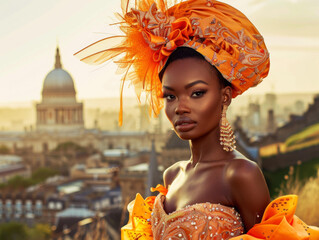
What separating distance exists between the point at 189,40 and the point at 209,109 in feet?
0.70

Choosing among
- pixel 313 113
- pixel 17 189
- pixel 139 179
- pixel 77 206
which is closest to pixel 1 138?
pixel 17 189

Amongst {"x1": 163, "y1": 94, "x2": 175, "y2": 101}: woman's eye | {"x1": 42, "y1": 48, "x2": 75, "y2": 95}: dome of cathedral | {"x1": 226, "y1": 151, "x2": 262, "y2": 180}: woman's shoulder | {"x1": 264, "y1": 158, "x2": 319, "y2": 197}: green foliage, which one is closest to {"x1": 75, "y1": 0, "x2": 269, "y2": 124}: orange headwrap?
{"x1": 163, "y1": 94, "x2": 175, "y2": 101}: woman's eye

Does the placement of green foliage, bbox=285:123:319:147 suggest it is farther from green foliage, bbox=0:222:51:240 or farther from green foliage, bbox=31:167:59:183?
green foliage, bbox=31:167:59:183

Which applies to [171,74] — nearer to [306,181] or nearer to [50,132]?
[306,181]

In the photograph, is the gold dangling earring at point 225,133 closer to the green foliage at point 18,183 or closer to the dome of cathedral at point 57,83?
the green foliage at point 18,183

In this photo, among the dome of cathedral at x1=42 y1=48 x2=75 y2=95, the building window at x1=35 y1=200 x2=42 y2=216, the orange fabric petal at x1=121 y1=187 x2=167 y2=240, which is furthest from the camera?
the dome of cathedral at x1=42 y1=48 x2=75 y2=95

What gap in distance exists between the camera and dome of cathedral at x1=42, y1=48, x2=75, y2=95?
50.8 m

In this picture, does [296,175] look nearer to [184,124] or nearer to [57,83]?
[184,124]

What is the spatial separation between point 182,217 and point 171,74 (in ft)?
1.41

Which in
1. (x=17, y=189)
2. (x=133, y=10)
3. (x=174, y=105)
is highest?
(x=133, y=10)

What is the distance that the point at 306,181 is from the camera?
3.30m

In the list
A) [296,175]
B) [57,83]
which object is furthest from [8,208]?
[296,175]

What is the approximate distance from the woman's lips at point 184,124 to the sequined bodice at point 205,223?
0.74ft

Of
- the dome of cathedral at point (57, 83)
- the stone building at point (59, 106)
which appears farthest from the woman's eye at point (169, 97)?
the dome of cathedral at point (57, 83)
